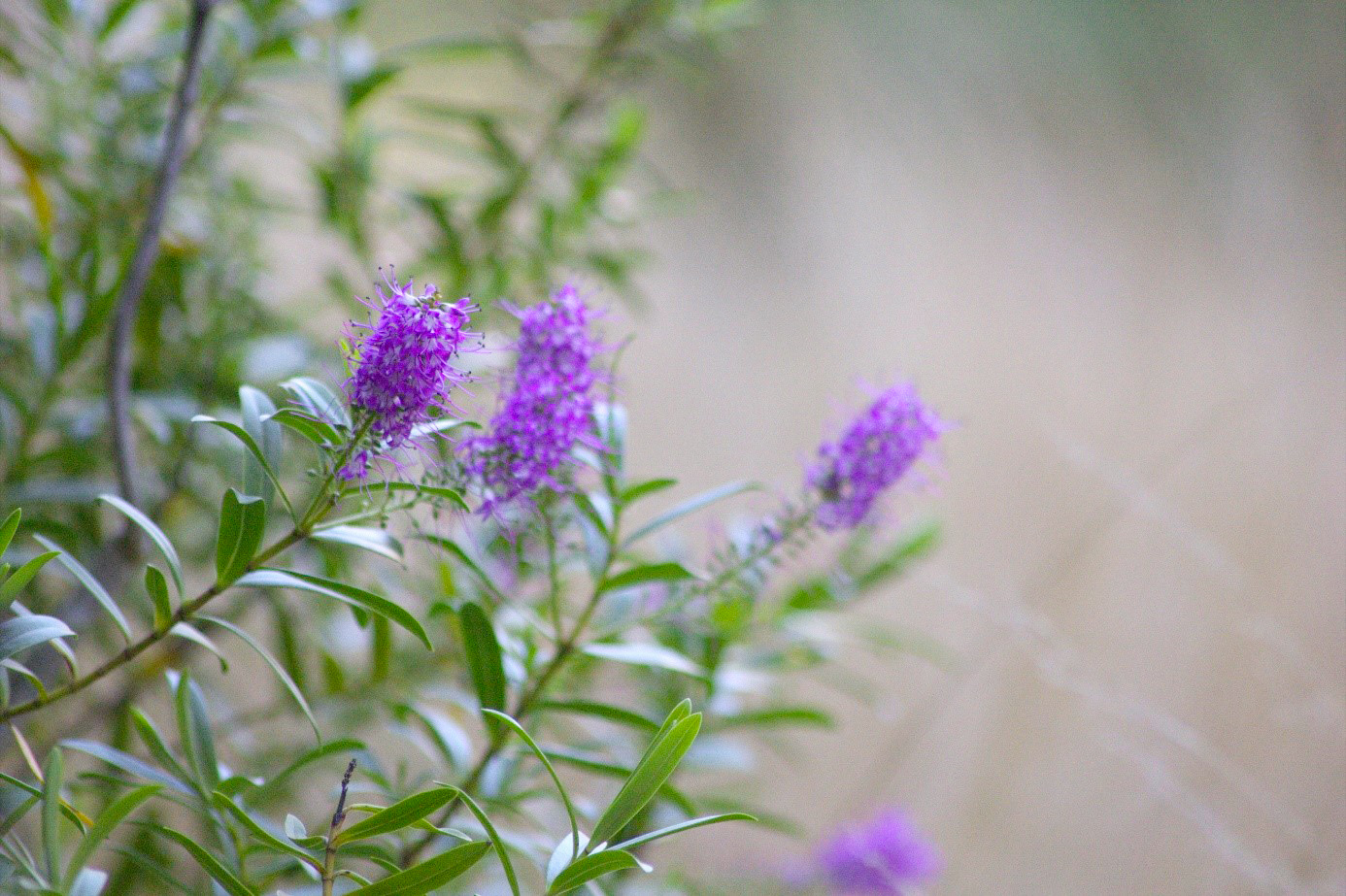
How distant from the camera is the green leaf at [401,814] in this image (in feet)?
1.53

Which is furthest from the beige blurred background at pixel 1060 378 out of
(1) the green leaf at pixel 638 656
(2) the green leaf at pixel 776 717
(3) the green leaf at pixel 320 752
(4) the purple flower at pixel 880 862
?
(3) the green leaf at pixel 320 752

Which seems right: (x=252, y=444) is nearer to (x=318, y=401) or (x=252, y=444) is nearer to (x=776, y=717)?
(x=318, y=401)

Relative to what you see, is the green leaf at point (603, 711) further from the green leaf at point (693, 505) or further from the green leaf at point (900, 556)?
the green leaf at point (900, 556)

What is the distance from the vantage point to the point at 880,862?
1.20m

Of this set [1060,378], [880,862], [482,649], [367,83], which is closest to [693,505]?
[482,649]

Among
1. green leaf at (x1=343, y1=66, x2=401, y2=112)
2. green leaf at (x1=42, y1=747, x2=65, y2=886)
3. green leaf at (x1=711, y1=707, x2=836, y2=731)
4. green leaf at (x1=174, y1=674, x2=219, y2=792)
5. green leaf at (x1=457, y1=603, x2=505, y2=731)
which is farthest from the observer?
green leaf at (x1=343, y1=66, x2=401, y2=112)

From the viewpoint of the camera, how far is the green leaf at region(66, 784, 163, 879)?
41 centimetres

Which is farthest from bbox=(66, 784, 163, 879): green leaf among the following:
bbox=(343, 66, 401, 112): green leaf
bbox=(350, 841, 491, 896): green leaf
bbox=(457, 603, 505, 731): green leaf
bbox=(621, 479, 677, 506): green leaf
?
bbox=(343, 66, 401, 112): green leaf

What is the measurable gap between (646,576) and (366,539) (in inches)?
7.9

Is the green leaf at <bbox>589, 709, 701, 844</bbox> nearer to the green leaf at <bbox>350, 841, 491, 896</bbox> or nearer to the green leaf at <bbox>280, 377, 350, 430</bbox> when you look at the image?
the green leaf at <bbox>350, 841, 491, 896</bbox>

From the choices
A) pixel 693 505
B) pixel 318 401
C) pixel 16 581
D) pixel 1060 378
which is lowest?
pixel 16 581

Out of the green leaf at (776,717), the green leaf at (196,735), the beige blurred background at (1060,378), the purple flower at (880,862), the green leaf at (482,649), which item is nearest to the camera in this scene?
the green leaf at (196,735)

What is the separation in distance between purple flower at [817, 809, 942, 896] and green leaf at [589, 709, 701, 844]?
80cm

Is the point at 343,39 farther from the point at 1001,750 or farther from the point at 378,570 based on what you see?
the point at 1001,750
